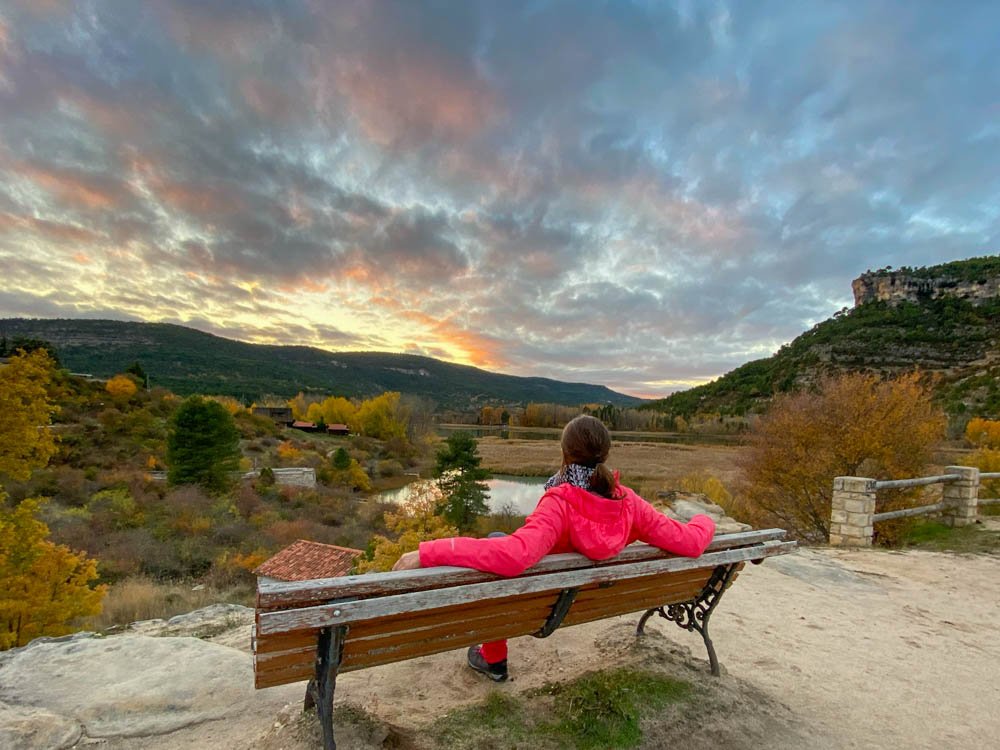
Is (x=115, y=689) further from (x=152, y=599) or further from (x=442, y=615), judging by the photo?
(x=152, y=599)

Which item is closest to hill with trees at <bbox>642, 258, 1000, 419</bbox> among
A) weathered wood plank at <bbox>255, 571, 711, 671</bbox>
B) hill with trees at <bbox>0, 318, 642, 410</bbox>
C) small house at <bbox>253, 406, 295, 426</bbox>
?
weathered wood plank at <bbox>255, 571, 711, 671</bbox>

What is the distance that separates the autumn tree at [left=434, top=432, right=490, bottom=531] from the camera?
21609 mm

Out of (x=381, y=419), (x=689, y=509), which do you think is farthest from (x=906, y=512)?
(x=381, y=419)

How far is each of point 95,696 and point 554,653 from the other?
9.65 feet

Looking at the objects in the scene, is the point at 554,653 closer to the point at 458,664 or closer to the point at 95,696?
the point at 458,664

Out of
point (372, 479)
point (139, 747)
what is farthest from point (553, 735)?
point (372, 479)

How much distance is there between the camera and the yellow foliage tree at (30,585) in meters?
7.35

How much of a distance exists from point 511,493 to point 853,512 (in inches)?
1109

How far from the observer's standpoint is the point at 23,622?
7.65 m

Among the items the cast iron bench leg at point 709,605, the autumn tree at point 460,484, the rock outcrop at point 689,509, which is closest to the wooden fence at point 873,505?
the rock outcrop at point 689,509

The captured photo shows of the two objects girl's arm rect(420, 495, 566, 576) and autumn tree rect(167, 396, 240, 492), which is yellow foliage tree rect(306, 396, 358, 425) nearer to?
autumn tree rect(167, 396, 240, 492)

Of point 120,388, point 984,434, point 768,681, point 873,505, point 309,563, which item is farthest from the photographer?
point 120,388

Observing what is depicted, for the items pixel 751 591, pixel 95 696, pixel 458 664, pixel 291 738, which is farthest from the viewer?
pixel 751 591

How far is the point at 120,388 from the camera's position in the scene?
45219 millimetres
